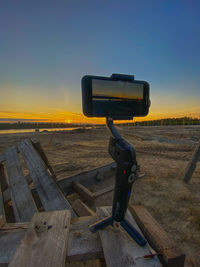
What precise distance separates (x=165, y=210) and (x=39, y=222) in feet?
9.47

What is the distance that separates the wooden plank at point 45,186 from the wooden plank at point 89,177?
2.18 feet

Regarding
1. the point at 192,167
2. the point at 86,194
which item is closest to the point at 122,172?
the point at 86,194

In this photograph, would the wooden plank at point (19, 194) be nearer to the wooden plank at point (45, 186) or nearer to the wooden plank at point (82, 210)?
the wooden plank at point (45, 186)

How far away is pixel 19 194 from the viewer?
1.96 m

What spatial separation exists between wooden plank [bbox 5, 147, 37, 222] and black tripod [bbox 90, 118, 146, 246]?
1288 mm

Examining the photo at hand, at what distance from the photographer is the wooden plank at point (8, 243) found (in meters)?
0.77

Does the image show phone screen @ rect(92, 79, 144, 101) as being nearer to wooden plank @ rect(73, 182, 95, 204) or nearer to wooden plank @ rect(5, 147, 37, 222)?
wooden plank @ rect(5, 147, 37, 222)

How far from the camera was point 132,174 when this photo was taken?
0.94 meters

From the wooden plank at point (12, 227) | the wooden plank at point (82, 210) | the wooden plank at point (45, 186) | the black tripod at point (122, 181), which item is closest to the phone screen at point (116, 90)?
the black tripod at point (122, 181)

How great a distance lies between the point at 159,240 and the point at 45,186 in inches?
66.6

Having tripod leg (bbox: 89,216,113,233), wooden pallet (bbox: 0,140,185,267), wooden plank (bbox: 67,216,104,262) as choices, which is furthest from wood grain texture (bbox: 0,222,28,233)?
tripod leg (bbox: 89,216,113,233)

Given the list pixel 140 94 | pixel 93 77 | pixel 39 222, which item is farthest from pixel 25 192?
pixel 140 94

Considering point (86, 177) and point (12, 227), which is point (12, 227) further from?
point (86, 177)

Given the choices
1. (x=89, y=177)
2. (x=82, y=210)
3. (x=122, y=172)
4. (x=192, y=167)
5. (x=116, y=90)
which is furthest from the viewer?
(x=192, y=167)
